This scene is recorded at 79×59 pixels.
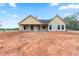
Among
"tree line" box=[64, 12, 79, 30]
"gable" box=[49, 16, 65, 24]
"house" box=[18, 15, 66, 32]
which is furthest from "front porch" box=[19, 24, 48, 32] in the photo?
"tree line" box=[64, 12, 79, 30]

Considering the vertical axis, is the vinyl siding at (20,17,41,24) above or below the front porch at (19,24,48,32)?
above

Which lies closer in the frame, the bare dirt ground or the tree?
the bare dirt ground

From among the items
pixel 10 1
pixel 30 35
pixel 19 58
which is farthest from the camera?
pixel 30 35

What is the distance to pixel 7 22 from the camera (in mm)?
4449

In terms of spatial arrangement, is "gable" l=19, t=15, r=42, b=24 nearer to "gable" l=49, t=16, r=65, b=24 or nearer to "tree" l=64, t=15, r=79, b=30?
"gable" l=49, t=16, r=65, b=24

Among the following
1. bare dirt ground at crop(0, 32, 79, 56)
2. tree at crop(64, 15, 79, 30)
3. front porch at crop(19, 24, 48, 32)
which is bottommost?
bare dirt ground at crop(0, 32, 79, 56)

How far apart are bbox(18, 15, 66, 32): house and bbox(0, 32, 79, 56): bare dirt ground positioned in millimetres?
108

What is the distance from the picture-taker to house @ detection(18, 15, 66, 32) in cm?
448

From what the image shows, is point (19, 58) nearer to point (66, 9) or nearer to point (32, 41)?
point (32, 41)

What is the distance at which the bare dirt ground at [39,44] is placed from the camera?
428cm

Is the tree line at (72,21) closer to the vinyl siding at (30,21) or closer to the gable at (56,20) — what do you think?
the gable at (56,20)

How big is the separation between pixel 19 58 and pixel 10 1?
118cm

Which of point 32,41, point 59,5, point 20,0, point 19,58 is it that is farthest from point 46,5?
point 19,58

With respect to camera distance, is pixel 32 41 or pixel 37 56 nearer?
pixel 37 56
